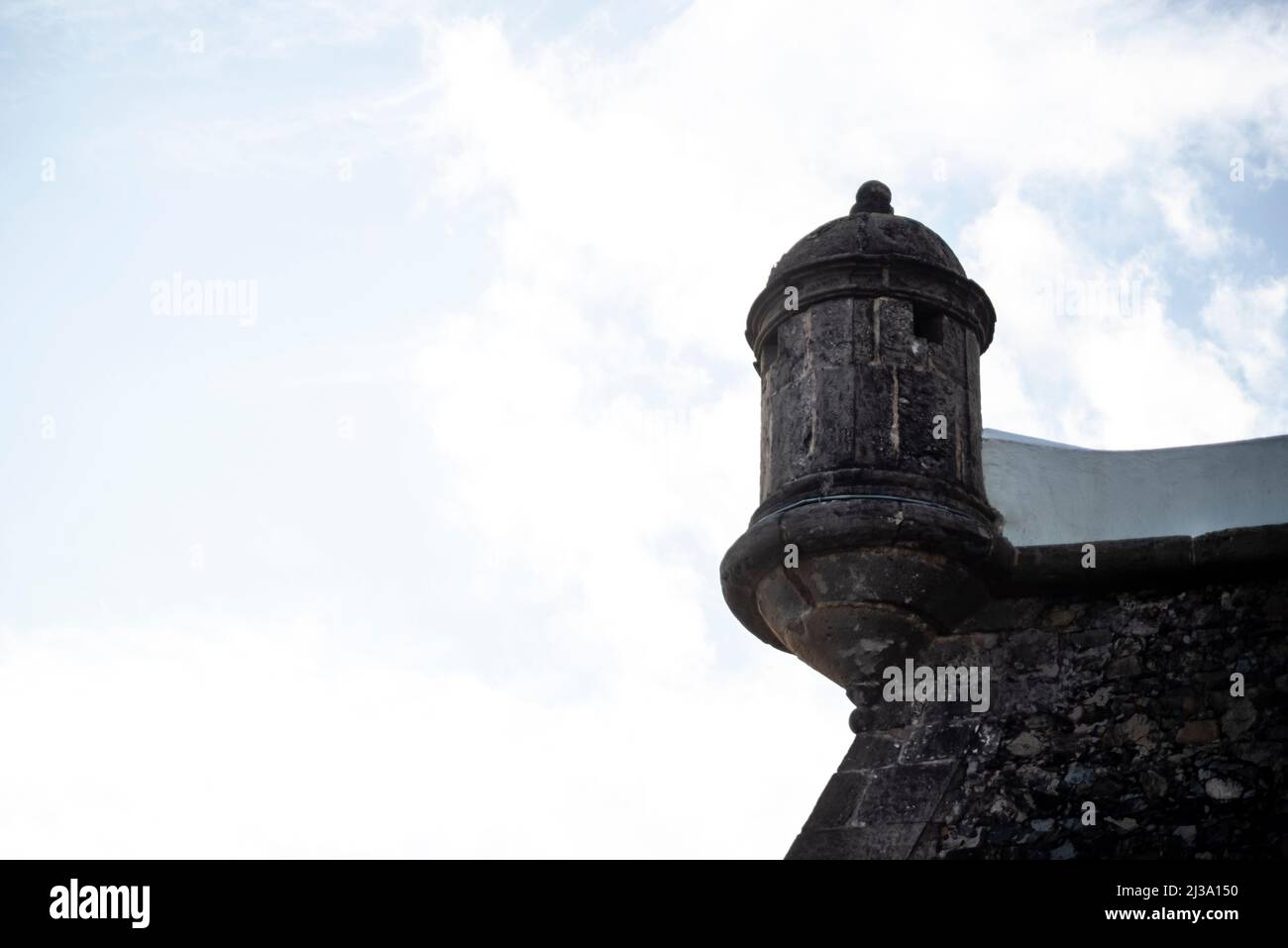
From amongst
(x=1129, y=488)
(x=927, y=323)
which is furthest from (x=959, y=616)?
(x=927, y=323)

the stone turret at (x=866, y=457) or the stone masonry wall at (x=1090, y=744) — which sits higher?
the stone turret at (x=866, y=457)

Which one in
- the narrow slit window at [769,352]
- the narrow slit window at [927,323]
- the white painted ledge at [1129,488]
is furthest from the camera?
the narrow slit window at [769,352]

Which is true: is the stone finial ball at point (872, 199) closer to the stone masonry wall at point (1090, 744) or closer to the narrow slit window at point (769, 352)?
the narrow slit window at point (769, 352)

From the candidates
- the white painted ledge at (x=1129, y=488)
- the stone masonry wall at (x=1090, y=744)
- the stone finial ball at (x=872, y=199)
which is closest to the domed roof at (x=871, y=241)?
the stone finial ball at (x=872, y=199)

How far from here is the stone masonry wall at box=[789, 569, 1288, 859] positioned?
643 centimetres

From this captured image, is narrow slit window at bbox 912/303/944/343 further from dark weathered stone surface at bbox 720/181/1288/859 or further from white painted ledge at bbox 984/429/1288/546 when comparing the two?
white painted ledge at bbox 984/429/1288/546

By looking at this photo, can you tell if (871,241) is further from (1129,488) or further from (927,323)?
(1129,488)

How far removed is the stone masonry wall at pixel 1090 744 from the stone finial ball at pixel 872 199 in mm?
1867

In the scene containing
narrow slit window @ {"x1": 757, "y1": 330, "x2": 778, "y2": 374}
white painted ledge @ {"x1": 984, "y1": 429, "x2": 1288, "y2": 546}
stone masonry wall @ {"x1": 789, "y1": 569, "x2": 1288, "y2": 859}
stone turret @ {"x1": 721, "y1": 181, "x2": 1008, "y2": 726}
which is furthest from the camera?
narrow slit window @ {"x1": 757, "y1": 330, "x2": 778, "y2": 374}

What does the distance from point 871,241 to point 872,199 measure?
39 centimetres

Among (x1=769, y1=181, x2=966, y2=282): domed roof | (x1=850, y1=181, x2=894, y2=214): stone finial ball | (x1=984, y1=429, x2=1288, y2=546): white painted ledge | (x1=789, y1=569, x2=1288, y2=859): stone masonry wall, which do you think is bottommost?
(x1=789, y1=569, x2=1288, y2=859): stone masonry wall

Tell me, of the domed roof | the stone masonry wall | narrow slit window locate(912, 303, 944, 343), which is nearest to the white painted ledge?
the stone masonry wall

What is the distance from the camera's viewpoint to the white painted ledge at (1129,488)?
23.9ft
